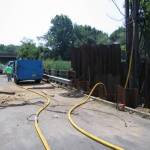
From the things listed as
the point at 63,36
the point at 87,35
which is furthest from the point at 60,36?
the point at 87,35

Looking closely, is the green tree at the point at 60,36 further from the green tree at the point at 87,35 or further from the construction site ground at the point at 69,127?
the construction site ground at the point at 69,127

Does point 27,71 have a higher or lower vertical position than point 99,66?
lower

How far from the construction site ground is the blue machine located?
Result: 13.8 meters

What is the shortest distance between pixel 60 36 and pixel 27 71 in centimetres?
8149

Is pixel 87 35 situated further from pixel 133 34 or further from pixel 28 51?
pixel 133 34

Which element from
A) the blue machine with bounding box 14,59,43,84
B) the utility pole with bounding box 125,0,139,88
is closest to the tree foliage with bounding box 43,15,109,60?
the blue machine with bounding box 14,59,43,84

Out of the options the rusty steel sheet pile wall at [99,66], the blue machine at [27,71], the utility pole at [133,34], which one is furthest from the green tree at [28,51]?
the utility pole at [133,34]

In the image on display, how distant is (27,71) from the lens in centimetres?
2989

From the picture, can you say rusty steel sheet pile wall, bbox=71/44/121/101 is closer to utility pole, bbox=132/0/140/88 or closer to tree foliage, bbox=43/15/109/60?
utility pole, bbox=132/0/140/88

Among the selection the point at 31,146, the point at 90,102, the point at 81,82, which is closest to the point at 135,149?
the point at 31,146

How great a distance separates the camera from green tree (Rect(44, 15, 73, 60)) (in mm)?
106125

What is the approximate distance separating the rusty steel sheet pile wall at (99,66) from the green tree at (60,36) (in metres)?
81.8

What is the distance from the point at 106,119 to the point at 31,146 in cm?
404

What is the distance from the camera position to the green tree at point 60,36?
10612cm
